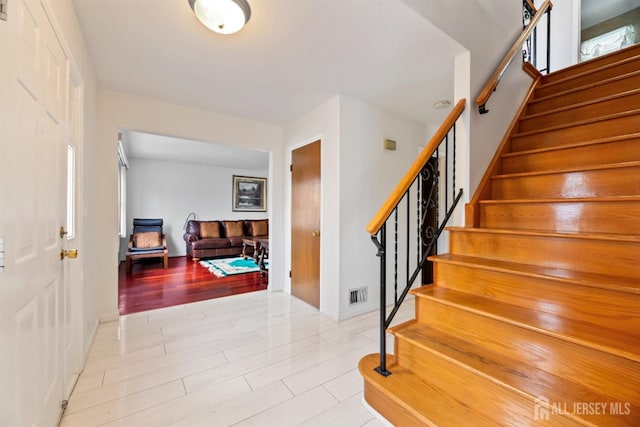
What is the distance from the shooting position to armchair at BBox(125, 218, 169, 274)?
510 centimetres

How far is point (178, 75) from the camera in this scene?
7.87ft

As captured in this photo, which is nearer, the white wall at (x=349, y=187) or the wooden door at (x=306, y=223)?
the white wall at (x=349, y=187)

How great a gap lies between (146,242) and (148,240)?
57 millimetres

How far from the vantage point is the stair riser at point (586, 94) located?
2.16 meters

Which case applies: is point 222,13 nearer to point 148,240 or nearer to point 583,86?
point 583,86

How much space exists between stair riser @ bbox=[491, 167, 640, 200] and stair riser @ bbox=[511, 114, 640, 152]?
51 cm

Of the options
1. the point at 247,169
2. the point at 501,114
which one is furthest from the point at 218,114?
the point at 247,169

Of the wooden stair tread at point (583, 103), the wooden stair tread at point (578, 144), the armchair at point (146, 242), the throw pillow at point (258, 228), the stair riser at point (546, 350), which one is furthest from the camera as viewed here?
the throw pillow at point (258, 228)

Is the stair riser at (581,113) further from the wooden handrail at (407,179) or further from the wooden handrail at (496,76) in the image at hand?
the wooden handrail at (407,179)

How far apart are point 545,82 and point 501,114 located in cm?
117

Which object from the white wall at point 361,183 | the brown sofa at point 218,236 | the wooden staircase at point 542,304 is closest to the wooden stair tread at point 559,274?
the wooden staircase at point 542,304

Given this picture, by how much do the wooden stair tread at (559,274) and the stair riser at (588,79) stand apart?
2293mm

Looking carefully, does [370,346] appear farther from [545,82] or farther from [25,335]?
[545,82]

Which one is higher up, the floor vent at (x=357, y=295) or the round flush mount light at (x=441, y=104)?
the round flush mount light at (x=441, y=104)
